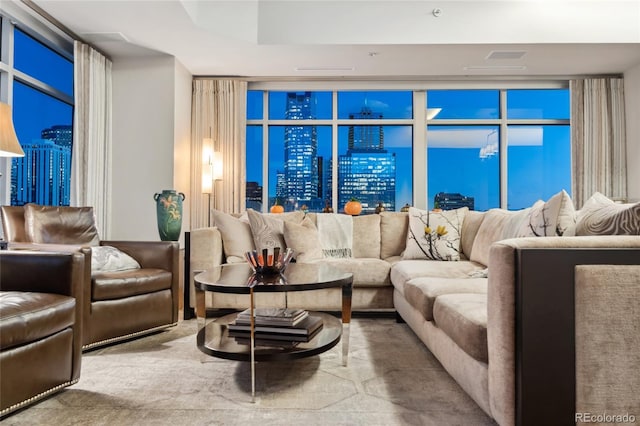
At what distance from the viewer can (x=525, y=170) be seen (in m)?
6.27

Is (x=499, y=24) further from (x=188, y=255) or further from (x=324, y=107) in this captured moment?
(x=188, y=255)

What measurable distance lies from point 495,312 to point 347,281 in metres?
0.89

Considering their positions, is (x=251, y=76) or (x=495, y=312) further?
(x=251, y=76)

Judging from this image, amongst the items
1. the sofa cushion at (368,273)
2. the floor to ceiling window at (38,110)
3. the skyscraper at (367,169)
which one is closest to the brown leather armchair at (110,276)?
the floor to ceiling window at (38,110)

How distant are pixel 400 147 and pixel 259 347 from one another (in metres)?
4.71

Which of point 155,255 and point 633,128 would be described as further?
point 633,128

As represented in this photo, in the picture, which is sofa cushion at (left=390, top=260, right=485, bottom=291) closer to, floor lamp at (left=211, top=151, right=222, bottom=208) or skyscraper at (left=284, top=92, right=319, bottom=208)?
floor lamp at (left=211, top=151, right=222, bottom=208)

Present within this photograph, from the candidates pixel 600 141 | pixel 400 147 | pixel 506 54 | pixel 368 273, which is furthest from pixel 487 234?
pixel 600 141

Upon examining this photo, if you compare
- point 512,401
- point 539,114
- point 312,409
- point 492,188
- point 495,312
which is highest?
point 539,114

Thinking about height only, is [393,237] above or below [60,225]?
below

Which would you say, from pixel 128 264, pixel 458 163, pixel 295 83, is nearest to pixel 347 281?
pixel 128 264

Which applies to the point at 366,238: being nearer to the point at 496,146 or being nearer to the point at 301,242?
the point at 301,242

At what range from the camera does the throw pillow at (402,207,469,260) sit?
359 centimetres

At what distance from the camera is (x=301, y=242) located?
3500 mm
